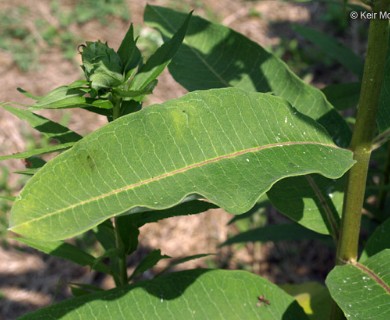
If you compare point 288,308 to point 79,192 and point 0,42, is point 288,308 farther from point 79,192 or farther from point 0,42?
point 0,42

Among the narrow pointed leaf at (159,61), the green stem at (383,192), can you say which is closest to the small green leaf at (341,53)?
the green stem at (383,192)

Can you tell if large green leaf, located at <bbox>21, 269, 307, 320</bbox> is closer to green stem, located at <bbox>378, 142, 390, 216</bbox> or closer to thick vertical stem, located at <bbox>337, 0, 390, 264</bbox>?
thick vertical stem, located at <bbox>337, 0, 390, 264</bbox>

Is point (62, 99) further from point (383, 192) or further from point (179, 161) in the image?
point (383, 192)

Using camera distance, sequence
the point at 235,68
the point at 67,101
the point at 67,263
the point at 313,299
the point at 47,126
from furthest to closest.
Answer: the point at 67,263, the point at 313,299, the point at 235,68, the point at 47,126, the point at 67,101

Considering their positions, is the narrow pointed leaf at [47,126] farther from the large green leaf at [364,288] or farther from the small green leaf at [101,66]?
the large green leaf at [364,288]

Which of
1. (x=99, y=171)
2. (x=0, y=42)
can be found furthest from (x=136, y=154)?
(x=0, y=42)

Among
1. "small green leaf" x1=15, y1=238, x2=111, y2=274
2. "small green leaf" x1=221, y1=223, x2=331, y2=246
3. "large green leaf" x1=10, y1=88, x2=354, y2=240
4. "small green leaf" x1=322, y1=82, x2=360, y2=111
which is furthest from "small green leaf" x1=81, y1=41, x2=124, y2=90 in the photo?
"small green leaf" x1=221, y1=223, x2=331, y2=246

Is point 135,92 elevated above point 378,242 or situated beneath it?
elevated above

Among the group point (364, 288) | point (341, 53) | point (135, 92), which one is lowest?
point (364, 288)

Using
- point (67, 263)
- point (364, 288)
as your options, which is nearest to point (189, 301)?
point (364, 288)
